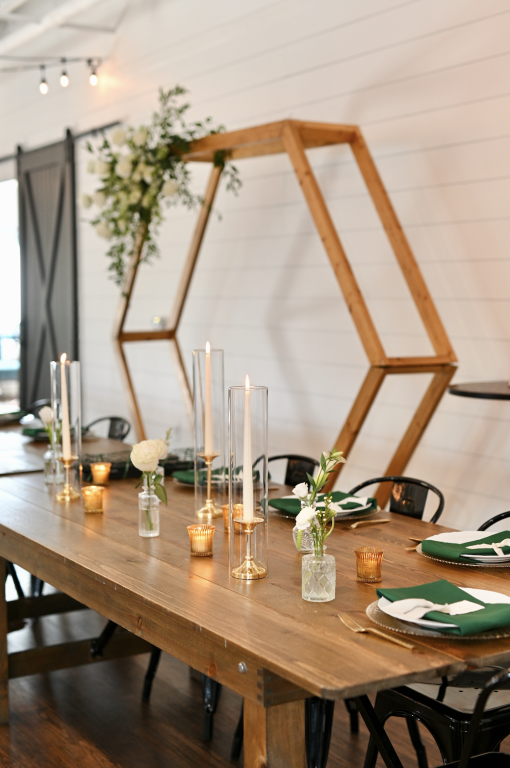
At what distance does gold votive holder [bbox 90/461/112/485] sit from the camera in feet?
10.2

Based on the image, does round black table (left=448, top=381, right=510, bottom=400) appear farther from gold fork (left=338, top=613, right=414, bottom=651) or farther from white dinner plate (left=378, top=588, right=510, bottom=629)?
gold fork (left=338, top=613, right=414, bottom=651)

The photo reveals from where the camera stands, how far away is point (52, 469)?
10.2 ft

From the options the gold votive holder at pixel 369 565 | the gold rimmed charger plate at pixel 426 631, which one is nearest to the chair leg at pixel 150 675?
the gold votive holder at pixel 369 565

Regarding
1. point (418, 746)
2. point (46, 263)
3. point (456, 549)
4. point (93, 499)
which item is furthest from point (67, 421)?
point (46, 263)

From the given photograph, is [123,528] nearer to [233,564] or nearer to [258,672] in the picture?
[233,564]

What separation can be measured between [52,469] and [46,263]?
17.2ft

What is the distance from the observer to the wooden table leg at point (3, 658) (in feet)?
9.39

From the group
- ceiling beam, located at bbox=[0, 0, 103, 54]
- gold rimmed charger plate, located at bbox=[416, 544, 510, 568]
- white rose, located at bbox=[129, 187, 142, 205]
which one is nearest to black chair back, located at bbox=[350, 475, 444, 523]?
gold rimmed charger plate, located at bbox=[416, 544, 510, 568]

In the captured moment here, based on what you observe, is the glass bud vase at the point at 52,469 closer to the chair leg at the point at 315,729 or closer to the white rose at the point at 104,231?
the chair leg at the point at 315,729

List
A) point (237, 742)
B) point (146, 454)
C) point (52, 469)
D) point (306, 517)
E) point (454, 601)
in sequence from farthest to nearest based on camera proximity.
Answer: point (52, 469)
point (237, 742)
point (146, 454)
point (306, 517)
point (454, 601)

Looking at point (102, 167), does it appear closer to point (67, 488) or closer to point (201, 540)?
point (67, 488)

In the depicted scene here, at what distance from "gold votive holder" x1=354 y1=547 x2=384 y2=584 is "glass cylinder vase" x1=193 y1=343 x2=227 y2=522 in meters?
0.67

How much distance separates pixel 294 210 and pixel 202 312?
3.92 ft

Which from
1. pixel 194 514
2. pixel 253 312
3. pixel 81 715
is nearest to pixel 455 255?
pixel 253 312
